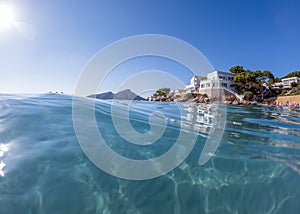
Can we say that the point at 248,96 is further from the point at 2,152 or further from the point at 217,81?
the point at 2,152

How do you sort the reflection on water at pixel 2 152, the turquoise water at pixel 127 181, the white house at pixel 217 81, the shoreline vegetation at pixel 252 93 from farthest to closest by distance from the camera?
the white house at pixel 217 81 → the shoreline vegetation at pixel 252 93 → the reflection on water at pixel 2 152 → the turquoise water at pixel 127 181

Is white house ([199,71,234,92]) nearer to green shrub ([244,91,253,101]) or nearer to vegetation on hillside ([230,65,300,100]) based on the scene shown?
vegetation on hillside ([230,65,300,100])

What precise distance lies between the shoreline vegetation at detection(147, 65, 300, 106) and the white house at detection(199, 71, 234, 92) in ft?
6.52

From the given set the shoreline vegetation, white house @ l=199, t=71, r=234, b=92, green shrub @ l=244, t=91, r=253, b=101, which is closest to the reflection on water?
the shoreline vegetation

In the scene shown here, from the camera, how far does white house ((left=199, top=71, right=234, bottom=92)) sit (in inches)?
1521

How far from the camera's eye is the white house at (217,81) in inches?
1521

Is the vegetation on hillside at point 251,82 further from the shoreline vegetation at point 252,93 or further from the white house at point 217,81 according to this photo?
the white house at point 217,81

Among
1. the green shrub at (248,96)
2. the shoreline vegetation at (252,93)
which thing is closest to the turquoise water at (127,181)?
the shoreline vegetation at (252,93)

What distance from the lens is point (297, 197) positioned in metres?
2.40

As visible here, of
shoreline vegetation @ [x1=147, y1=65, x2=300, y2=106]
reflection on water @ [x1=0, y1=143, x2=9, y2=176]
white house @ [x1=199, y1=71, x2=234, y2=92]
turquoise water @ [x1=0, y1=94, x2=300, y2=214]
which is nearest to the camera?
turquoise water @ [x1=0, y1=94, x2=300, y2=214]

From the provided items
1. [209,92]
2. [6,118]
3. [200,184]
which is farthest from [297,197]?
[209,92]

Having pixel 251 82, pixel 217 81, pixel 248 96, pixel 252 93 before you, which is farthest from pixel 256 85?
pixel 217 81

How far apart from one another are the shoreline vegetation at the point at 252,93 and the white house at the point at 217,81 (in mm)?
1986

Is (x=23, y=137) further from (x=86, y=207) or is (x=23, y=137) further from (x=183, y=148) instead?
(x=183, y=148)
